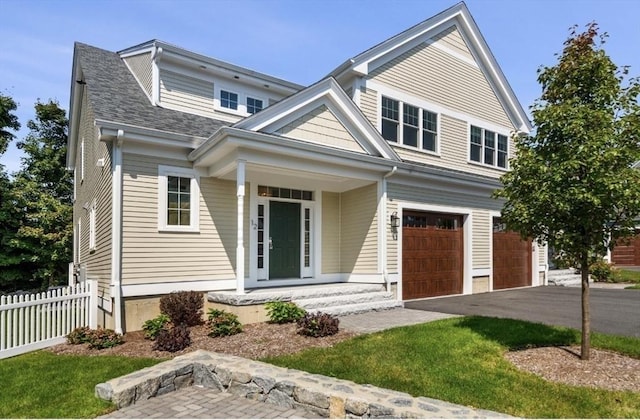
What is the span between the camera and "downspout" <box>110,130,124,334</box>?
25.3ft

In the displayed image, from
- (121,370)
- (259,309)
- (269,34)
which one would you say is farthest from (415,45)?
(121,370)

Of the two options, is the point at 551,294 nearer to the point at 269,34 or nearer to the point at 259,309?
the point at 259,309

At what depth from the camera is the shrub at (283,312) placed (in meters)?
7.82

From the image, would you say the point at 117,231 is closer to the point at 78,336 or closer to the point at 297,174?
the point at 78,336

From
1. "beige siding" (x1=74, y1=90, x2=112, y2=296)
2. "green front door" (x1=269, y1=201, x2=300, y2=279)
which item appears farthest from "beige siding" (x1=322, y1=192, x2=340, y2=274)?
"beige siding" (x1=74, y1=90, x2=112, y2=296)

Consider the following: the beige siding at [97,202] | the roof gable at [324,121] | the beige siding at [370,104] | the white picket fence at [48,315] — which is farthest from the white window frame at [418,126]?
the white picket fence at [48,315]

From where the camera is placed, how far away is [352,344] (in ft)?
20.5

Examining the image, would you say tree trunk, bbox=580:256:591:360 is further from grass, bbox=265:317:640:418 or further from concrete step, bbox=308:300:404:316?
concrete step, bbox=308:300:404:316

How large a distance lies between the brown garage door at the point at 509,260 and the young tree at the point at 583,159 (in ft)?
28.4

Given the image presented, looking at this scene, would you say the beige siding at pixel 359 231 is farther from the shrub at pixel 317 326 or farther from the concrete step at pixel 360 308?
the shrub at pixel 317 326

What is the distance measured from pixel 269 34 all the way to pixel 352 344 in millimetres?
8345

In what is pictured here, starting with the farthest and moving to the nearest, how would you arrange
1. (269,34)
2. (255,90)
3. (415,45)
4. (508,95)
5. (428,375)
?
(508,95), (415,45), (255,90), (269,34), (428,375)

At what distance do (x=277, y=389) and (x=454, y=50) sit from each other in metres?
13.2

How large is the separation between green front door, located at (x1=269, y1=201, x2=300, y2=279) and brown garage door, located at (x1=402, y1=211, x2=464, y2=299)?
3.03 metres
